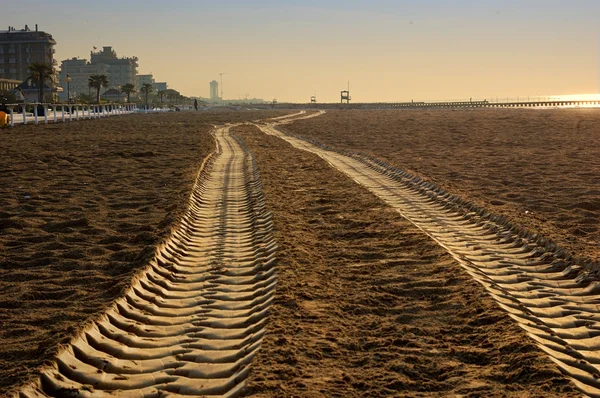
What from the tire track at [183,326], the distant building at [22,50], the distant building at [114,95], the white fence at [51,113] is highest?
the distant building at [22,50]

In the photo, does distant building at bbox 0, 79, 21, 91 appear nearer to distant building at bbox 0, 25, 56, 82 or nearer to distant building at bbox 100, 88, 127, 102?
distant building at bbox 0, 25, 56, 82

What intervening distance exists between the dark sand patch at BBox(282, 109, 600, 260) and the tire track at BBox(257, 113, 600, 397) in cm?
40

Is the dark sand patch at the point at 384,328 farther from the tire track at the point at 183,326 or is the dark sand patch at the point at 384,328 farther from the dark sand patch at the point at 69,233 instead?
the dark sand patch at the point at 69,233

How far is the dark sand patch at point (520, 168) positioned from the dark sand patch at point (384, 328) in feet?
6.86

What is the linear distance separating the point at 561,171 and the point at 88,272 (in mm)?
12279

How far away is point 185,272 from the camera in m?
→ 8.00

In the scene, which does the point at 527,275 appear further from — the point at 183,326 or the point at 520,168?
the point at 520,168

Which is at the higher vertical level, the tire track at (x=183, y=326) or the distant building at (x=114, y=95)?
the distant building at (x=114, y=95)

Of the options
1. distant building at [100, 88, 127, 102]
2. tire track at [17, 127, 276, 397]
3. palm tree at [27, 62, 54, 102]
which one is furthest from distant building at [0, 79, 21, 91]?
tire track at [17, 127, 276, 397]

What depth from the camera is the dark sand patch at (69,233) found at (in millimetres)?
6016

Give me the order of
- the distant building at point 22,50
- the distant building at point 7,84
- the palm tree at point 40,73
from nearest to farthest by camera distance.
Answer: the palm tree at point 40,73, the distant building at point 7,84, the distant building at point 22,50

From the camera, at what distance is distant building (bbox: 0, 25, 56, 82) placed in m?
145

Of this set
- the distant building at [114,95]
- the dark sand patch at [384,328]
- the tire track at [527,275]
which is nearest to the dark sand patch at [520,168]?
the tire track at [527,275]

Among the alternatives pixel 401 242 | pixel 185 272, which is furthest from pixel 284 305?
pixel 401 242
